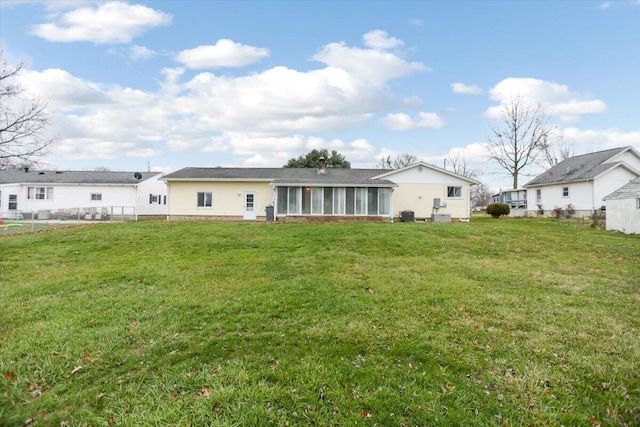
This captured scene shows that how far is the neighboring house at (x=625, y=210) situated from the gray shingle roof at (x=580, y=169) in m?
7.09

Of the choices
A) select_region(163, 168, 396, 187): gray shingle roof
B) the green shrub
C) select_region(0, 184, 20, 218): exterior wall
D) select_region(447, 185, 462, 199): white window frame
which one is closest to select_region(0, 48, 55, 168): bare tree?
select_region(163, 168, 396, 187): gray shingle roof

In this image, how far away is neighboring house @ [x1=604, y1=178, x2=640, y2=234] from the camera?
17203 mm

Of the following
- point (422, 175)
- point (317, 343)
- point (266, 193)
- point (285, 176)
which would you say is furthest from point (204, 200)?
point (317, 343)

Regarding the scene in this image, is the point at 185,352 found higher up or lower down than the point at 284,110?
lower down

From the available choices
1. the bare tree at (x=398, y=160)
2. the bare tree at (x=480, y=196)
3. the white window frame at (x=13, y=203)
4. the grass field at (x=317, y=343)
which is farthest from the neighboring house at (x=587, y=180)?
the white window frame at (x=13, y=203)

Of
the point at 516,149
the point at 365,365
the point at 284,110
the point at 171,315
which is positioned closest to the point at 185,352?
the point at 171,315

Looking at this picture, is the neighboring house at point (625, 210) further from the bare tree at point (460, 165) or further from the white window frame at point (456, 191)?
the bare tree at point (460, 165)

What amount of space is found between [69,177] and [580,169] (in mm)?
43310

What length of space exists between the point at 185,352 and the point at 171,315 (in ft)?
4.78

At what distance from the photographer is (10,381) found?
12.1 feet

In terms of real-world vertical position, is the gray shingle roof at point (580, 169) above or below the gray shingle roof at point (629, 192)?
above

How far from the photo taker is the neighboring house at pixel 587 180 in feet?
80.6

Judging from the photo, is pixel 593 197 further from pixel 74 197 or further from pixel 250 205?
pixel 74 197

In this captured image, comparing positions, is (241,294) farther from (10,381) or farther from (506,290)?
(506,290)
